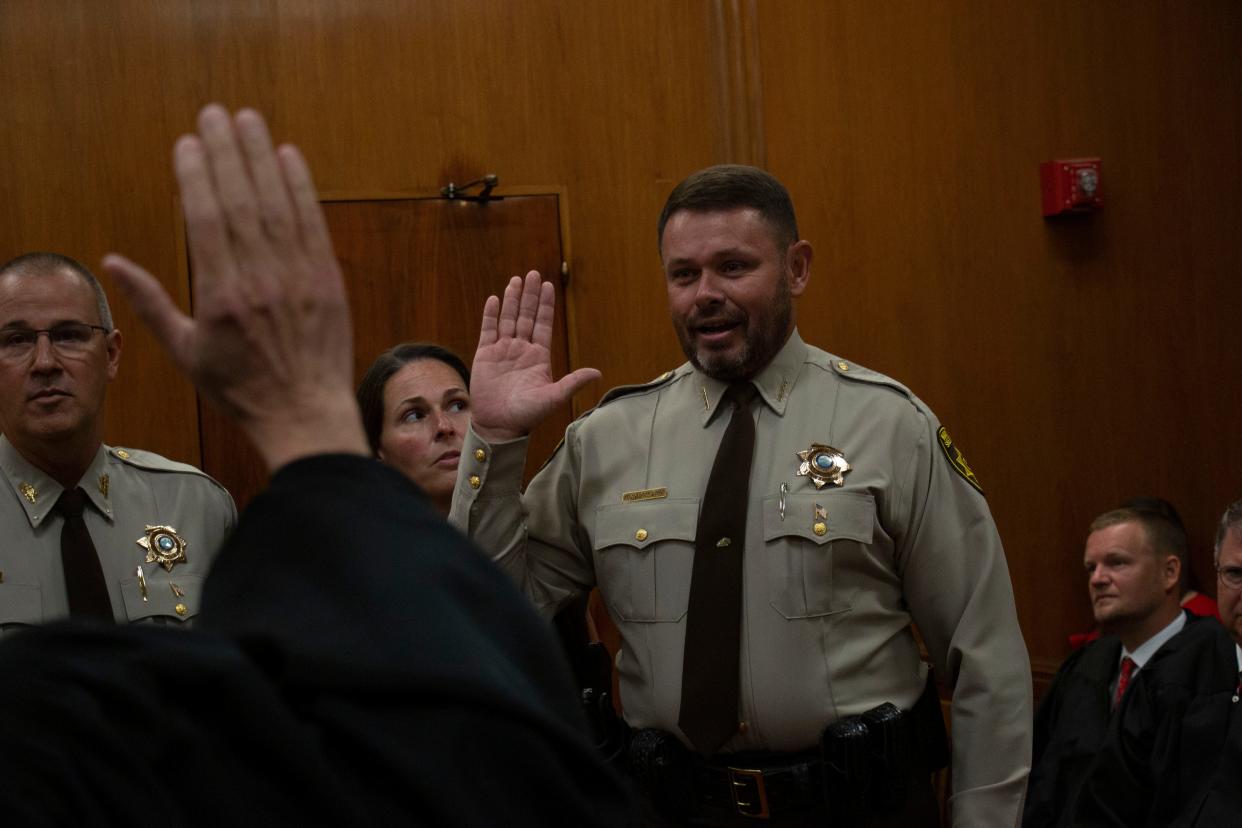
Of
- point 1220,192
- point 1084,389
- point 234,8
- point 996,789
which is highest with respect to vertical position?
point 234,8

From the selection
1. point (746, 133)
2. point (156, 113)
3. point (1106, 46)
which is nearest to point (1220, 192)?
point (1106, 46)

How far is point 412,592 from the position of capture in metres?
0.76

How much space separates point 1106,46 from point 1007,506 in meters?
1.70

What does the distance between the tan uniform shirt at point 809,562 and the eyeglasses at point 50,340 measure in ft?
2.49

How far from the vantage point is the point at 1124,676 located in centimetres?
417

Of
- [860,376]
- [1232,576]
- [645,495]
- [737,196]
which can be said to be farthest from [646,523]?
[1232,576]

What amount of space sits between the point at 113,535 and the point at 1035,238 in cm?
349

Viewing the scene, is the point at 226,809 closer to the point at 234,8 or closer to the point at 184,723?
the point at 184,723

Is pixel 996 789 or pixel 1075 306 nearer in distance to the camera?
pixel 996 789

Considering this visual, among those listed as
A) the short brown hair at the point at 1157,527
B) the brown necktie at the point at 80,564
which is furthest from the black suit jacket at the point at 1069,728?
the brown necktie at the point at 80,564

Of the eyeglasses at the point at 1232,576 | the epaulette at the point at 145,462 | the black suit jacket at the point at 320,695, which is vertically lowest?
the eyeglasses at the point at 1232,576

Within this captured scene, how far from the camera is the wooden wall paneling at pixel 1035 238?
4680mm

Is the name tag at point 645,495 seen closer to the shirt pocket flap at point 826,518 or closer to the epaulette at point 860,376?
the shirt pocket flap at point 826,518

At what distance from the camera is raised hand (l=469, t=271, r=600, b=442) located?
2330 millimetres
